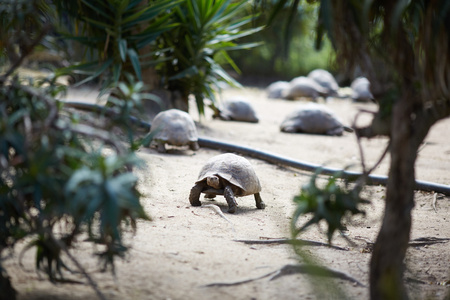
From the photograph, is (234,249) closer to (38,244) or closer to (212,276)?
(212,276)

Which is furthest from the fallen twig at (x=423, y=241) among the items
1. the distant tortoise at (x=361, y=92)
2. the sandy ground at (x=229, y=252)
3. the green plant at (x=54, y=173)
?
the distant tortoise at (x=361, y=92)

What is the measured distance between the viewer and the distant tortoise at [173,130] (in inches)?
223

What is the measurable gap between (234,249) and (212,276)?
0.46m

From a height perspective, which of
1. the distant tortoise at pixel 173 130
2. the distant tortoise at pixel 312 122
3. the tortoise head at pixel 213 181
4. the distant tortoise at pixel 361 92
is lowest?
the tortoise head at pixel 213 181

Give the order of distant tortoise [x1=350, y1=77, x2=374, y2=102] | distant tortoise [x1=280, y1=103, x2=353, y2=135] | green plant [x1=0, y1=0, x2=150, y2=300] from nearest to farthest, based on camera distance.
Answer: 1. green plant [x1=0, y1=0, x2=150, y2=300]
2. distant tortoise [x1=280, y1=103, x2=353, y2=135]
3. distant tortoise [x1=350, y1=77, x2=374, y2=102]

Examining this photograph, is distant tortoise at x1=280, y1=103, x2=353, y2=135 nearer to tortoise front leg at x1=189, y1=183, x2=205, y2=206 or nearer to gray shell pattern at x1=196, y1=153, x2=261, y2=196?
gray shell pattern at x1=196, y1=153, x2=261, y2=196

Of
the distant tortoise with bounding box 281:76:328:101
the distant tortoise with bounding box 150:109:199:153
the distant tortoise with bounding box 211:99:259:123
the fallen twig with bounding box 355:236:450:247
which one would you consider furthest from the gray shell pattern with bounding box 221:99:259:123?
the fallen twig with bounding box 355:236:450:247

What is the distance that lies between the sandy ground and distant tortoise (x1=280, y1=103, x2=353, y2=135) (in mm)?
2643

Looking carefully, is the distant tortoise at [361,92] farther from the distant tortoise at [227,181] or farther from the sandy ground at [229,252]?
the distant tortoise at [227,181]

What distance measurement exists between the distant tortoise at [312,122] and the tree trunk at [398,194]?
5.78 m

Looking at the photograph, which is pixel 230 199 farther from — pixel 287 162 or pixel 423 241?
pixel 287 162

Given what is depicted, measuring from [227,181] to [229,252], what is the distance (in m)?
1.02

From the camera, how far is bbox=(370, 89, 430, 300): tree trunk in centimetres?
218

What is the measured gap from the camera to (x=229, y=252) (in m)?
2.94
